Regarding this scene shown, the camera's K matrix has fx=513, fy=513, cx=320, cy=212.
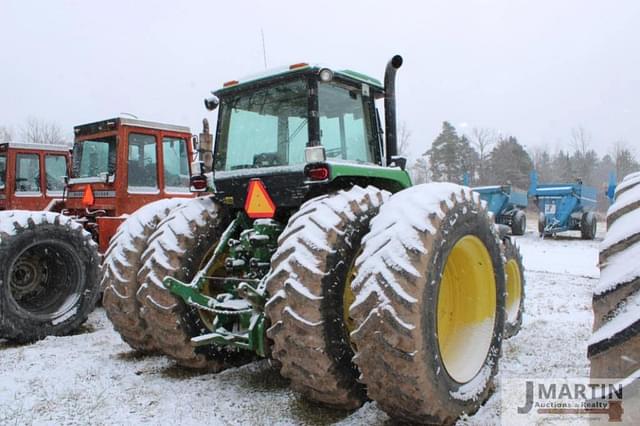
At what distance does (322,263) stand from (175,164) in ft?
17.6

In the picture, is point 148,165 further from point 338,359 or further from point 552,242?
point 552,242

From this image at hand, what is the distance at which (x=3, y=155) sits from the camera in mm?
8742

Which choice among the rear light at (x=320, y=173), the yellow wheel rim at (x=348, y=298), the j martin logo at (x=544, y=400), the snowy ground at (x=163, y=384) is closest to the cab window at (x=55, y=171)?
the snowy ground at (x=163, y=384)

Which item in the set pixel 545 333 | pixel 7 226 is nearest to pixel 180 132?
pixel 7 226

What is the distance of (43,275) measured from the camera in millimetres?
6133

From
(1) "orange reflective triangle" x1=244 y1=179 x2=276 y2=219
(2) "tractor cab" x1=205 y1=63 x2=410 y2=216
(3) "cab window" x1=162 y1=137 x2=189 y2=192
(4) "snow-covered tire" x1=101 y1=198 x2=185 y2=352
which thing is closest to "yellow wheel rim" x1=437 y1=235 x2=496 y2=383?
(2) "tractor cab" x1=205 y1=63 x2=410 y2=216

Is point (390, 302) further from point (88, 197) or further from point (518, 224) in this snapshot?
point (518, 224)

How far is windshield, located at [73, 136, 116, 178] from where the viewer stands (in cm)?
735

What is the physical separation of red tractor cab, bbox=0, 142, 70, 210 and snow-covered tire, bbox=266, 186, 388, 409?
6742 millimetres

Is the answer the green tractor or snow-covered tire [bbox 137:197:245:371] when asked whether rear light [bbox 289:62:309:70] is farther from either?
snow-covered tire [bbox 137:197:245:371]

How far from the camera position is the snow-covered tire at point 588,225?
705 inches

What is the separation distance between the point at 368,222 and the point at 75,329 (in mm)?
4211

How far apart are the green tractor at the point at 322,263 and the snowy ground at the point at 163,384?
0.67 ft

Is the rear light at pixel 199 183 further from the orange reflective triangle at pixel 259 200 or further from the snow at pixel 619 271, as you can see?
the snow at pixel 619 271
